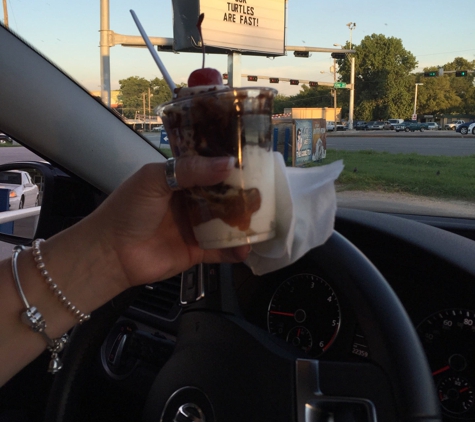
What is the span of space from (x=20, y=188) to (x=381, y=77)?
3812 millimetres

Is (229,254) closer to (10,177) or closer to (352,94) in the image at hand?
(10,177)

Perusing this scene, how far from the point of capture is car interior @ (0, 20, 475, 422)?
1.12 metres

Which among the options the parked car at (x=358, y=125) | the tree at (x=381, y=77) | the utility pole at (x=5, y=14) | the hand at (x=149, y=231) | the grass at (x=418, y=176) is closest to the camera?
the hand at (x=149, y=231)

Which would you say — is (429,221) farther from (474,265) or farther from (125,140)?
(125,140)

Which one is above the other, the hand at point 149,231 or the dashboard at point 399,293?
the hand at point 149,231

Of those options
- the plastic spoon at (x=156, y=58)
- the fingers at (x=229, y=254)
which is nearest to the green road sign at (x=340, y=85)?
the plastic spoon at (x=156, y=58)

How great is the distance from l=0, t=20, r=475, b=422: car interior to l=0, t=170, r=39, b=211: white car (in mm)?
1062

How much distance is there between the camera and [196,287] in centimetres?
160

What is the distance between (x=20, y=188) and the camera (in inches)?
129

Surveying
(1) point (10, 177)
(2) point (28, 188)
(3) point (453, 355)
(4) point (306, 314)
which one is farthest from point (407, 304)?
(1) point (10, 177)

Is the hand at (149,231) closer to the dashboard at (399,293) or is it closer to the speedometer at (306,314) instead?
the dashboard at (399,293)

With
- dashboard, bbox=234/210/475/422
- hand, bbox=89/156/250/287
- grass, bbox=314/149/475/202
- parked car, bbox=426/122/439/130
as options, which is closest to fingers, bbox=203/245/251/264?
hand, bbox=89/156/250/287

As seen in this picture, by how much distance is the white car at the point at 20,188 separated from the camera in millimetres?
3239

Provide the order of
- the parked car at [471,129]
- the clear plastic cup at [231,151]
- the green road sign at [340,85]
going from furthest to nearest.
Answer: the green road sign at [340,85] < the parked car at [471,129] < the clear plastic cup at [231,151]
